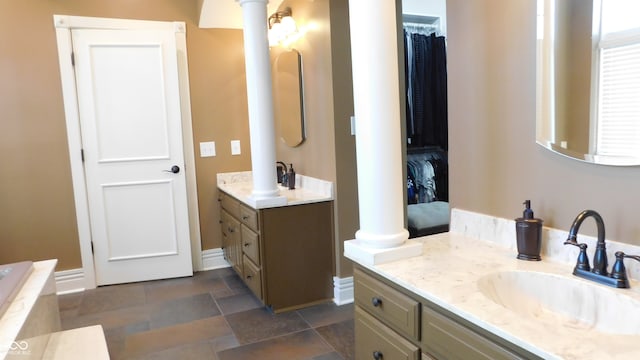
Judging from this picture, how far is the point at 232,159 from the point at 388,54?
2730mm

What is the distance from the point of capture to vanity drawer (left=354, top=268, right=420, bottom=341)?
4.80 ft

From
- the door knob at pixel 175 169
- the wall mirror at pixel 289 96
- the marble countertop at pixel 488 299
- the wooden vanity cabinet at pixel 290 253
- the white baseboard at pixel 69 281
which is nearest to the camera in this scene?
the marble countertop at pixel 488 299

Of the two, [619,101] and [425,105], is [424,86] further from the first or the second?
[619,101]

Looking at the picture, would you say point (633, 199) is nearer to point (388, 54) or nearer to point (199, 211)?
point (388, 54)

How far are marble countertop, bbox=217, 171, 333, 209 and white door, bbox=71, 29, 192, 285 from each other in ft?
1.44

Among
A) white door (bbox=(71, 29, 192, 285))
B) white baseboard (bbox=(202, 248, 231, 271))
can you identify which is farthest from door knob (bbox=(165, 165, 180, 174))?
white baseboard (bbox=(202, 248, 231, 271))

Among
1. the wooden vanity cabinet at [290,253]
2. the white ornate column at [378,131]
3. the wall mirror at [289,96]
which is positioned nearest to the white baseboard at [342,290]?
the wooden vanity cabinet at [290,253]

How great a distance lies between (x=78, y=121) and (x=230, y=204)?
55.2 inches

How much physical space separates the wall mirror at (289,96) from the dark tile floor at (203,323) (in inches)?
52.7

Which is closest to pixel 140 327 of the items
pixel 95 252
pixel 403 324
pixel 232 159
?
pixel 95 252

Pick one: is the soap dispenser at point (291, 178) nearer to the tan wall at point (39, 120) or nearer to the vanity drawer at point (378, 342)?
the tan wall at point (39, 120)

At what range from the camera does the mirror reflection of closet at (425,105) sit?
4.36 meters

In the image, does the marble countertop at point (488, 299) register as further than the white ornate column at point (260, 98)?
No

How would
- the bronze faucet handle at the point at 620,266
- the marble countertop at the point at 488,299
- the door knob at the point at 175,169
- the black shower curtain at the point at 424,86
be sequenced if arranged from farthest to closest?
the black shower curtain at the point at 424,86 → the door knob at the point at 175,169 → the bronze faucet handle at the point at 620,266 → the marble countertop at the point at 488,299
